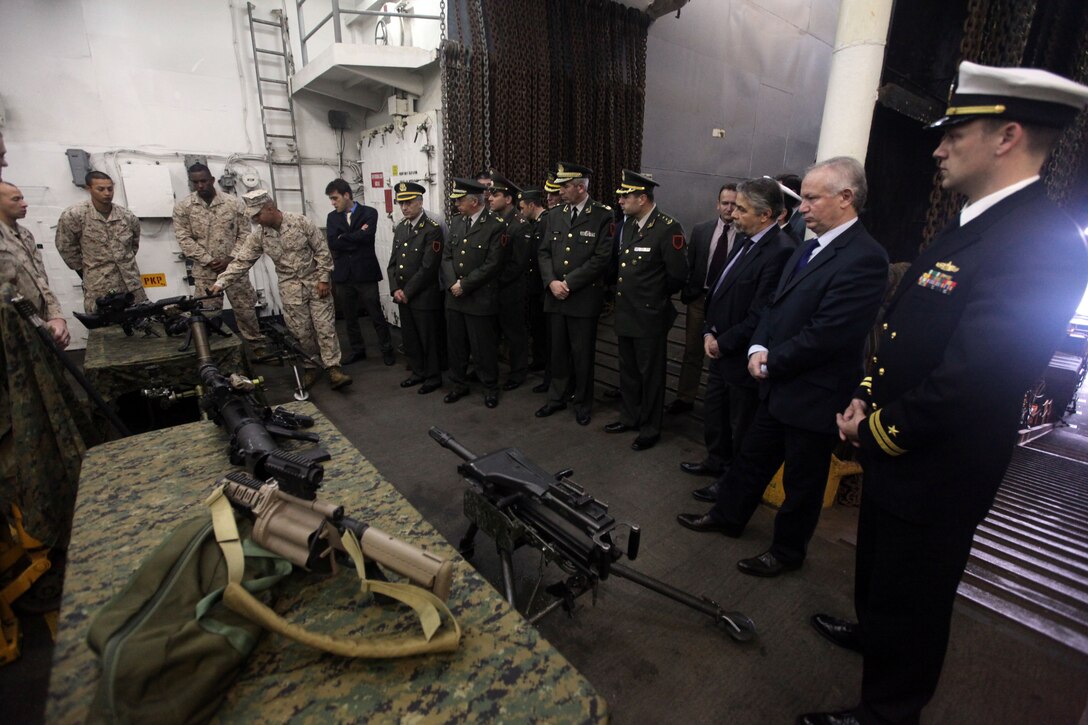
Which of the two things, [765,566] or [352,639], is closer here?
[352,639]

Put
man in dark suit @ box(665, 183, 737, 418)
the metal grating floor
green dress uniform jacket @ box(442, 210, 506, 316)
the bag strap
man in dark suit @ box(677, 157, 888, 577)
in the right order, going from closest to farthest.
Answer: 1. the bag strap
2. man in dark suit @ box(677, 157, 888, 577)
3. the metal grating floor
4. man in dark suit @ box(665, 183, 737, 418)
5. green dress uniform jacket @ box(442, 210, 506, 316)

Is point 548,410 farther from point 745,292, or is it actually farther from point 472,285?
point 745,292

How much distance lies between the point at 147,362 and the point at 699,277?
3.56 meters

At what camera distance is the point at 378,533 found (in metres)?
0.92

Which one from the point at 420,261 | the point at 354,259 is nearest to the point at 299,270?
the point at 354,259

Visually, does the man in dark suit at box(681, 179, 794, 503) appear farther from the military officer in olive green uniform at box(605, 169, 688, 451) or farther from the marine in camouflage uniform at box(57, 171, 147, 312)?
the marine in camouflage uniform at box(57, 171, 147, 312)

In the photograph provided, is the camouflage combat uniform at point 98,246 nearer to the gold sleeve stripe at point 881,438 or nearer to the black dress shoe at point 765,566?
the black dress shoe at point 765,566

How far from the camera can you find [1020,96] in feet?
3.58

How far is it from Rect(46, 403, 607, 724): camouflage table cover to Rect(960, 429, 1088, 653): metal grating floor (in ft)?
7.48

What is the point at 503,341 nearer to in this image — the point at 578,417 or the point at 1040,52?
the point at 578,417

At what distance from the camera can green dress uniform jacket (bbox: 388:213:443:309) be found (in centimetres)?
423

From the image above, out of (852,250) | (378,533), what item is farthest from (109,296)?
(852,250)

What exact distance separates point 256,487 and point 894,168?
19.1ft

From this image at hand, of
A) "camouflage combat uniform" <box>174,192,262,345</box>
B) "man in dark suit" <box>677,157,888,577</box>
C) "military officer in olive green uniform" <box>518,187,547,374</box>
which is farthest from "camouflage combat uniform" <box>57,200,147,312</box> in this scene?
"man in dark suit" <box>677,157,888,577</box>
